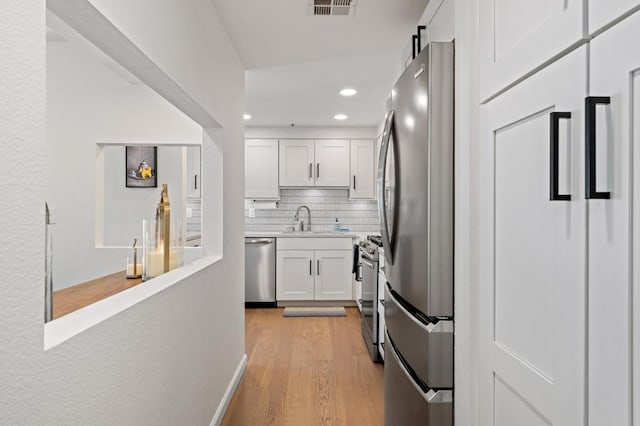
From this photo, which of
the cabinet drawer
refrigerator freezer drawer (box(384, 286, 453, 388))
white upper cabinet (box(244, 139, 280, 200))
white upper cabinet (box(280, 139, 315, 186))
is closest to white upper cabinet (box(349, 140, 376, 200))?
white upper cabinet (box(280, 139, 315, 186))

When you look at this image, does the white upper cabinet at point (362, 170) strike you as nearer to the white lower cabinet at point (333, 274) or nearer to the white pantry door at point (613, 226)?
the white lower cabinet at point (333, 274)

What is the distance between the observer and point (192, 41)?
79.0 inches

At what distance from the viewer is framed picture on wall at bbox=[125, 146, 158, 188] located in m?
4.82

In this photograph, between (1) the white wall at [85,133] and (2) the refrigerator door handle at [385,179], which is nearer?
(2) the refrigerator door handle at [385,179]

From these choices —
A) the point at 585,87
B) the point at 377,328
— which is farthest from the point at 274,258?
the point at 585,87

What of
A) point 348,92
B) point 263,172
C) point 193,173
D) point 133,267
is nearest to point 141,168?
point 193,173

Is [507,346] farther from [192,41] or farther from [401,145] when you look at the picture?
[192,41]

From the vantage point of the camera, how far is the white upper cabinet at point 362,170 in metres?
6.11

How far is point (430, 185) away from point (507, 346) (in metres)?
0.64

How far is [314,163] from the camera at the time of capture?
6.10m

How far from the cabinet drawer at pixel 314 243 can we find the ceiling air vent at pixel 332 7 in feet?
11.7

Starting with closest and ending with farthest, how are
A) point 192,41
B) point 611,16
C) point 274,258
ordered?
point 611,16
point 192,41
point 274,258

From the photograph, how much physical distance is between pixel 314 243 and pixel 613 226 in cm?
506

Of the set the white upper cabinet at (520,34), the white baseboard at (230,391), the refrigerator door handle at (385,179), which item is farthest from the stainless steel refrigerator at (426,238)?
the white baseboard at (230,391)
